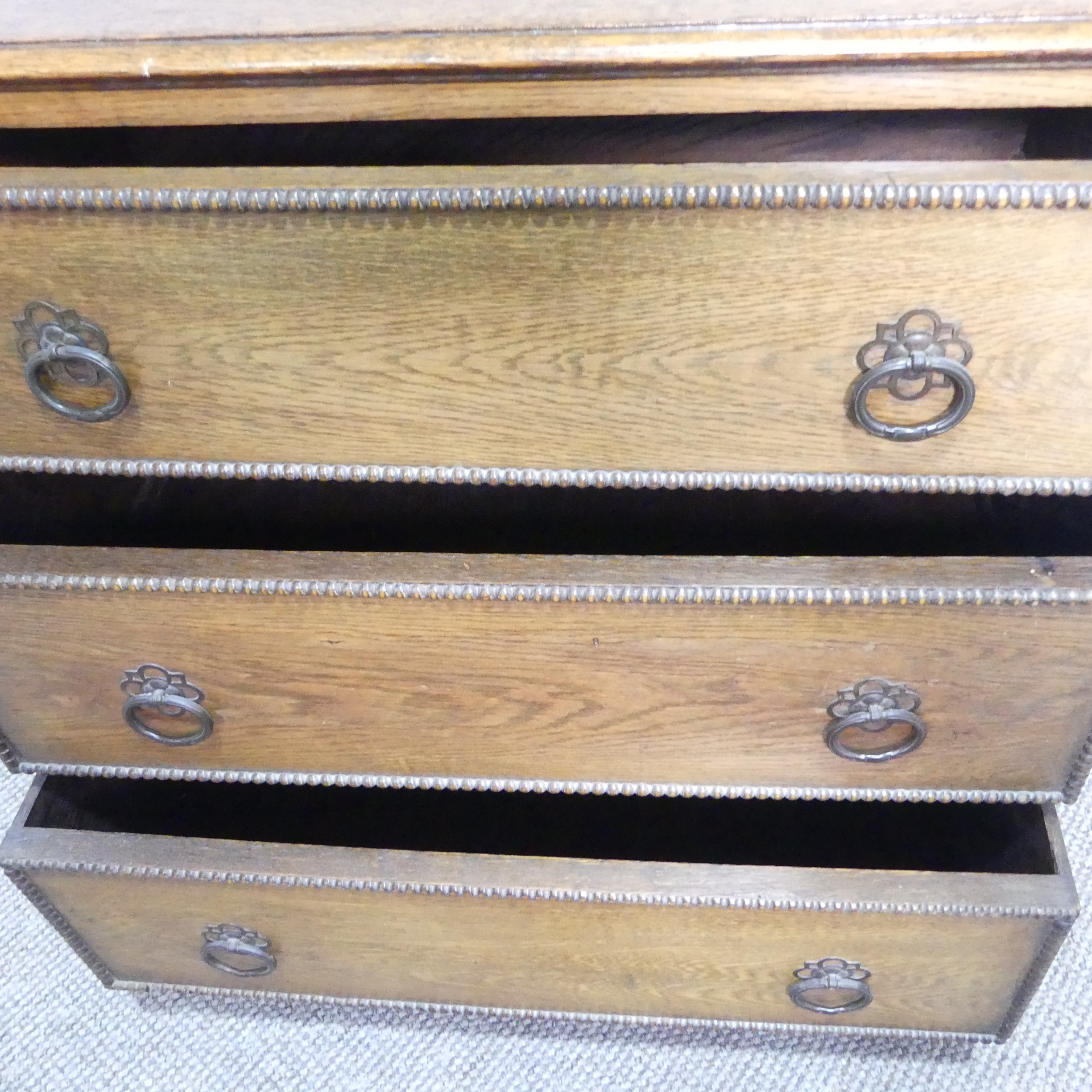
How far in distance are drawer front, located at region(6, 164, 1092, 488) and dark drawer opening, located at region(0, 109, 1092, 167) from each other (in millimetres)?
163

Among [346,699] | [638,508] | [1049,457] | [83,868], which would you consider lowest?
[83,868]

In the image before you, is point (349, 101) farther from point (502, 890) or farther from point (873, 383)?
point (502, 890)

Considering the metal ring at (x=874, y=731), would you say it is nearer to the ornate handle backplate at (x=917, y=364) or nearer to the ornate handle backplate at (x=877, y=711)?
the ornate handle backplate at (x=877, y=711)

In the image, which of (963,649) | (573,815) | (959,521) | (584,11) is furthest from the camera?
(573,815)

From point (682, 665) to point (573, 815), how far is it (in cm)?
29

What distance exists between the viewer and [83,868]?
625 mm

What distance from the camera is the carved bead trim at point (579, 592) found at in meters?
0.46

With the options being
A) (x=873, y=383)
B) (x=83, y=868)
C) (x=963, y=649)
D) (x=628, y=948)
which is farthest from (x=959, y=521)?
(x=83, y=868)

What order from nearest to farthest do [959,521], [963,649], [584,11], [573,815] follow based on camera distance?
1. [584,11]
2. [963,649]
3. [959,521]
4. [573,815]

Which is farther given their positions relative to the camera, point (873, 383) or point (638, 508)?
point (638, 508)

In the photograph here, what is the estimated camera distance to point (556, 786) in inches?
23.6

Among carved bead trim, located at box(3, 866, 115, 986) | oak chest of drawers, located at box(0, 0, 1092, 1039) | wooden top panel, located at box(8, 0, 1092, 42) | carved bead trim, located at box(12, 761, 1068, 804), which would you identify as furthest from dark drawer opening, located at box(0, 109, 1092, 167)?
carved bead trim, located at box(3, 866, 115, 986)

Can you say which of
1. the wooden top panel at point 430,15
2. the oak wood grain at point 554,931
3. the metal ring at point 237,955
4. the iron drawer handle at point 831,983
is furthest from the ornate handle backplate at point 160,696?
the iron drawer handle at point 831,983

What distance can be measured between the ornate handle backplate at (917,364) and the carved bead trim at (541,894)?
1.06 feet
